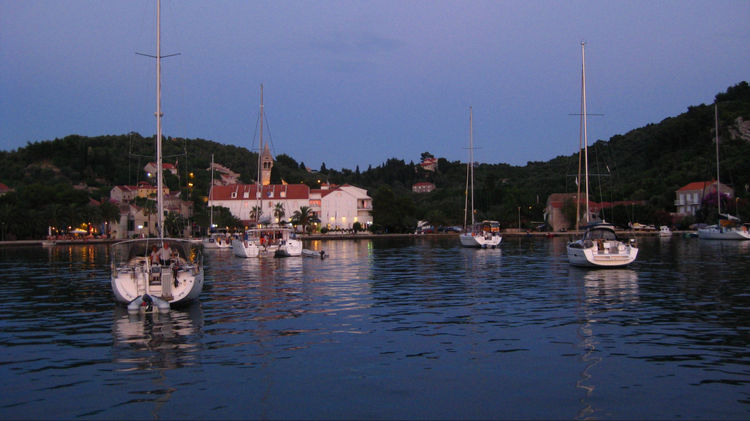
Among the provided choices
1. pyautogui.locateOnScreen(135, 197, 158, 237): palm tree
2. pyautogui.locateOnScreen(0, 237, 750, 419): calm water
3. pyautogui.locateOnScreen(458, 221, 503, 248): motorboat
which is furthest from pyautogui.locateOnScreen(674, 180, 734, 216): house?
pyautogui.locateOnScreen(135, 197, 158, 237): palm tree

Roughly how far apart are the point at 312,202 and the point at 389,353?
110988 millimetres

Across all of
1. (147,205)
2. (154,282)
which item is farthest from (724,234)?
(147,205)

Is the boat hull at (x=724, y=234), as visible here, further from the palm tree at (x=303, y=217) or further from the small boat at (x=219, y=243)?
the palm tree at (x=303, y=217)

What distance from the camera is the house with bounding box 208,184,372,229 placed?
123250mm

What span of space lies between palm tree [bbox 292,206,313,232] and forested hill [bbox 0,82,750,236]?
12.6 m

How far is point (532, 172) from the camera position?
189125 millimetres

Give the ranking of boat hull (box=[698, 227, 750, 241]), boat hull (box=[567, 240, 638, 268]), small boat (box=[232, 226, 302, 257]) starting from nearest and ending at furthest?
boat hull (box=[567, 240, 638, 268])
small boat (box=[232, 226, 302, 257])
boat hull (box=[698, 227, 750, 241])

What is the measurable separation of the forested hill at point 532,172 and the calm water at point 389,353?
64.0 metres

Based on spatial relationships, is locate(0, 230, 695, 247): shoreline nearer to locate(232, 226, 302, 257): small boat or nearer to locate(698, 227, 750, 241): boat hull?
locate(698, 227, 750, 241): boat hull

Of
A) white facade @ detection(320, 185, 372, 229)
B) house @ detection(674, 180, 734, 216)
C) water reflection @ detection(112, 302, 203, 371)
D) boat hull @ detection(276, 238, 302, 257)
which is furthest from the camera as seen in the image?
white facade @ detection(320, 185, 372, 229)

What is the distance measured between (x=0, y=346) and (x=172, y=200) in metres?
106

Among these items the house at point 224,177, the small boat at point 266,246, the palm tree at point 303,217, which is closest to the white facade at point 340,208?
the palm tree at point 303,217

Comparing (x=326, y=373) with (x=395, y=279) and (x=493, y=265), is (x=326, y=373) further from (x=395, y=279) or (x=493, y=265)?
(x=493, y=265)

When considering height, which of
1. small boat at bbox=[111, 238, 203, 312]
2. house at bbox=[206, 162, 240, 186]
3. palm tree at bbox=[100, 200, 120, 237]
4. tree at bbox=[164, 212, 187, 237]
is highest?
house at bbox=[206, 162, 240, 186]
